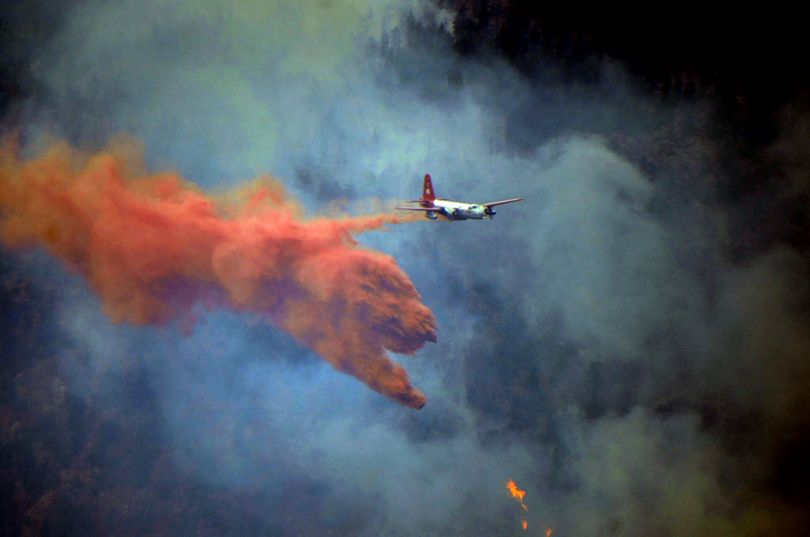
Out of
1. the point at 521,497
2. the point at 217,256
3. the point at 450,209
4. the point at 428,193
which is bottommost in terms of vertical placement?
the point at 521,497

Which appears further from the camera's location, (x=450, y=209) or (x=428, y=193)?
(x=428, y=193)

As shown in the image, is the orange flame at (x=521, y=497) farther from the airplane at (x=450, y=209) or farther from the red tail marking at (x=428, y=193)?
the red tail marking at (x=428, y=193)

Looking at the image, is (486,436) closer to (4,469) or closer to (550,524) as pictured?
(550,524)

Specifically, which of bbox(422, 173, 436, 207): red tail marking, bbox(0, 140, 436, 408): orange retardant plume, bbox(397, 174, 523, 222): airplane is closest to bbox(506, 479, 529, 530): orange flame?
bbox(0, 140, 436, 408): orange retardant plume

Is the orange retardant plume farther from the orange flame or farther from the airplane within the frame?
the orange flame

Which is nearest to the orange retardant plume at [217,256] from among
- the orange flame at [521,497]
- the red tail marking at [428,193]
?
the red tail marking at [428,193]

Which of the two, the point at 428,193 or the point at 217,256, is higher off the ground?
the point at 428,193

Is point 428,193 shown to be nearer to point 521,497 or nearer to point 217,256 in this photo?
point 217,256

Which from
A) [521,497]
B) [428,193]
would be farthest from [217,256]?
[521,497]
